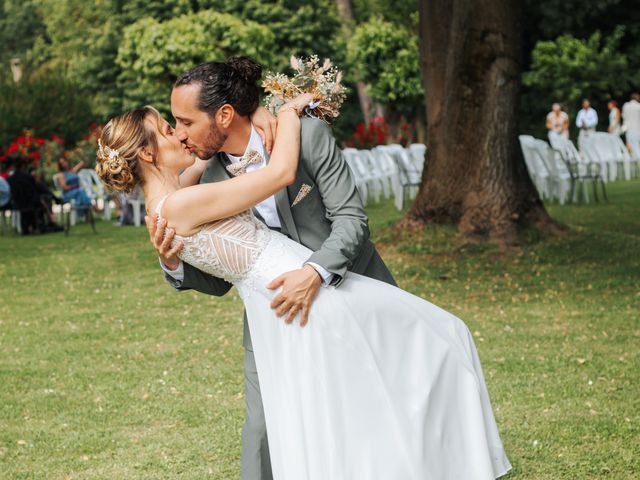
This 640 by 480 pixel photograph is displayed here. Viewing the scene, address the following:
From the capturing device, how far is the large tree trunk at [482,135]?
12484mm

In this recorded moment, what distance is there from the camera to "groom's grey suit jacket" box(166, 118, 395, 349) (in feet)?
11.9

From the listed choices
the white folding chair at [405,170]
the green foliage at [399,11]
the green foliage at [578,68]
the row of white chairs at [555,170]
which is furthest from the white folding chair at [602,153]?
the green foliage at [399,11]

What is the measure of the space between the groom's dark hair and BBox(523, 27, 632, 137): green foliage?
3139cm

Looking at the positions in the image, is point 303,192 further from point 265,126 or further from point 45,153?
point 45,153

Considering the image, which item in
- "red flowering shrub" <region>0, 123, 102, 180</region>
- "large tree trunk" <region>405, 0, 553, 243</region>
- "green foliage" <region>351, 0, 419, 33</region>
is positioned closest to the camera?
"large tree trunk" <region>405, 0, 553, 243</region>

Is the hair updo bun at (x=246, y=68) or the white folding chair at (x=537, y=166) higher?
the hair updo bun at (x=246, y=68)

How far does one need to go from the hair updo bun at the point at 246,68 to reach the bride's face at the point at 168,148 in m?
0.30

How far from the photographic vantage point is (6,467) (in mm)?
5902

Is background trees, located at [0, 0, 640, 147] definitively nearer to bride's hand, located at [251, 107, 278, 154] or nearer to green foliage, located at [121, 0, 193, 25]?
green foliage, located at [121, 0, 193, 25]

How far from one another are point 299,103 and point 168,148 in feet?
1.63

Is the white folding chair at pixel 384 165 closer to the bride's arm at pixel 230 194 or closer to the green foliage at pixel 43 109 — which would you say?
the green foliage at pixel 43 109

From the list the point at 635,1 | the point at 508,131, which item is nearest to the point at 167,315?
the point at 508,131

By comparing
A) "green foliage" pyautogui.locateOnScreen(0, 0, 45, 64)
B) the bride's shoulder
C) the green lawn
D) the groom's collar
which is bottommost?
the green lawn

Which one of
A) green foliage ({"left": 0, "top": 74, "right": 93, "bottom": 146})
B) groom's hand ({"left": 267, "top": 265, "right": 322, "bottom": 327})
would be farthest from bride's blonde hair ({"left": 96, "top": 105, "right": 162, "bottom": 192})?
green foliage ({"left": 0, "top": 74, "right": 93, "bottom": 146})
